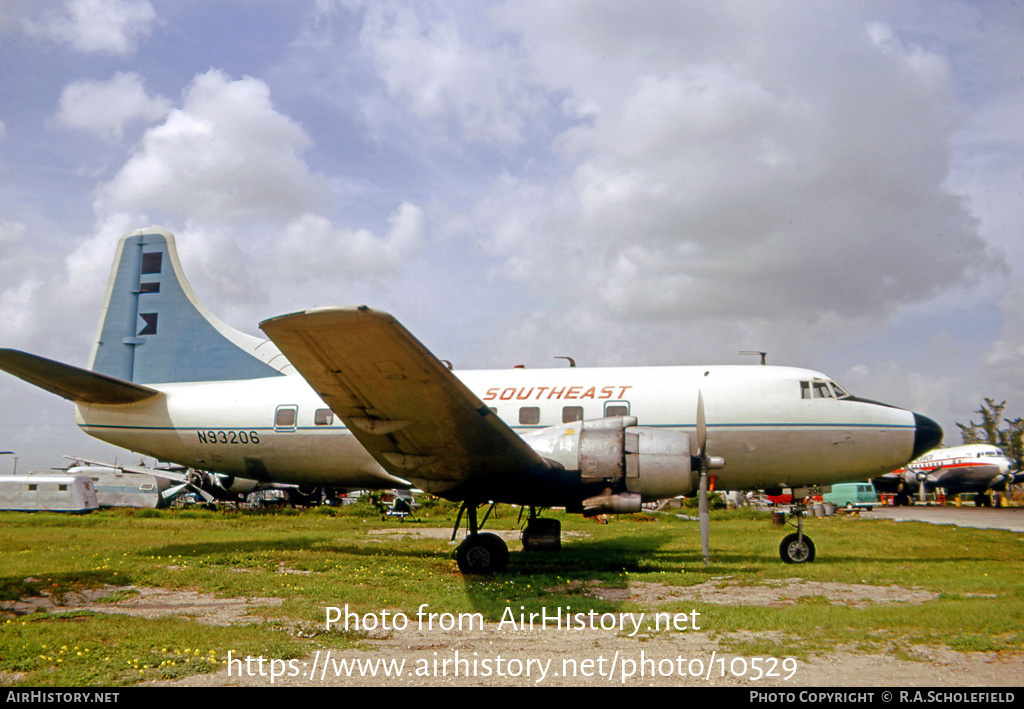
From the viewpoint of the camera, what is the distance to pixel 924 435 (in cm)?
→ 1193

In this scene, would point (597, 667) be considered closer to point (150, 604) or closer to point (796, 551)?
point (150, 604)

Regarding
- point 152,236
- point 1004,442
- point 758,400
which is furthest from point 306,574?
point 1004,442

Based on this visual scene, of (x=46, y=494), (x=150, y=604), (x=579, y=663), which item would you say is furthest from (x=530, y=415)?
(x=46, y=494)

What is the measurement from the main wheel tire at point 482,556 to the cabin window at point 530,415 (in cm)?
260

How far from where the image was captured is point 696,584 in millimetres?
9352

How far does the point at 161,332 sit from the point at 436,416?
9.25 metres

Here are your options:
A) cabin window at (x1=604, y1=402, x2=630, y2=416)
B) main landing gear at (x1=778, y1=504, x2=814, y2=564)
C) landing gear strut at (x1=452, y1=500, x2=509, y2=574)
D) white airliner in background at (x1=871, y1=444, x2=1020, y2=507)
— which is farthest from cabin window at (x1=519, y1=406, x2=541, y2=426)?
white airliner in background at (x1=871, y1=444, x2=1020, y2=507)

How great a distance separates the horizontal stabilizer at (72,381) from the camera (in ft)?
36.6

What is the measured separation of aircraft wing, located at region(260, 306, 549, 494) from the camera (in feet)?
24.1

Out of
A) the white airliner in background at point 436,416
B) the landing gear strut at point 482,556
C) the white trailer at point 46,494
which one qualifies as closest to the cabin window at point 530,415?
the white airliner in background at point 436,416

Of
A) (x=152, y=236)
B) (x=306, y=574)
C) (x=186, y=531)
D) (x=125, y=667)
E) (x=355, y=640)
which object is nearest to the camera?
(x=125, y=667)
